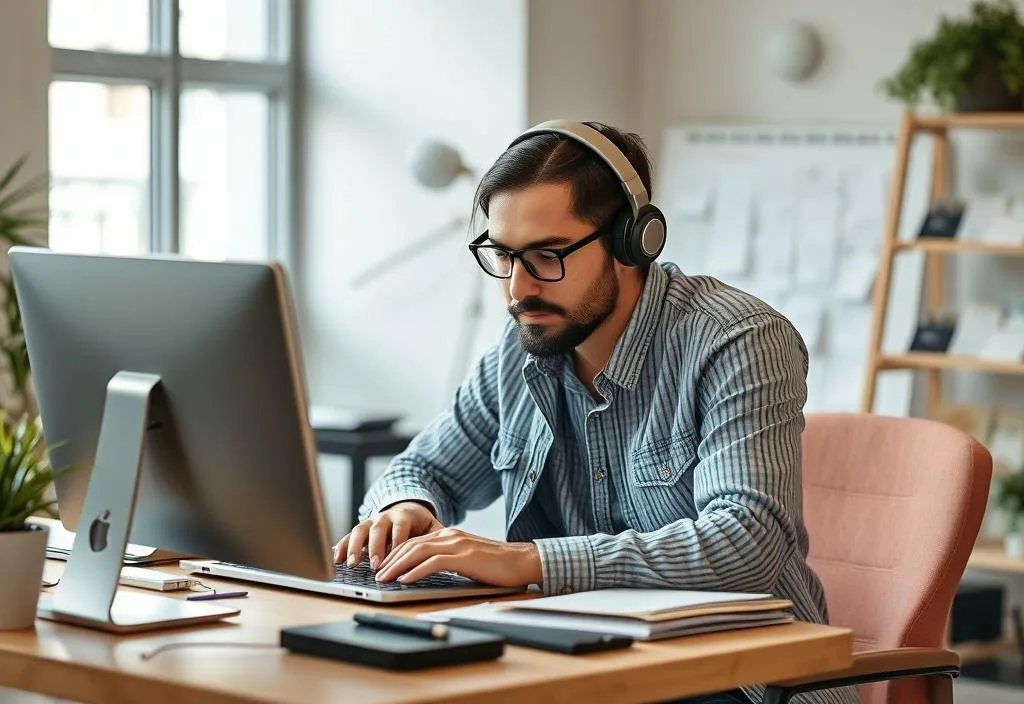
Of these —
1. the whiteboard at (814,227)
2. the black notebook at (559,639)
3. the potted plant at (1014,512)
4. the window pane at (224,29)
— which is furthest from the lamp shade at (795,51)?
the black notebook at (559,639)

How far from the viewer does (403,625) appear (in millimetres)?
1516

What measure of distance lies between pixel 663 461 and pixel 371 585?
0.43m

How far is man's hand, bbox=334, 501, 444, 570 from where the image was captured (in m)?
1.97

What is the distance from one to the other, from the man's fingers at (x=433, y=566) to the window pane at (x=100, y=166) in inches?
111

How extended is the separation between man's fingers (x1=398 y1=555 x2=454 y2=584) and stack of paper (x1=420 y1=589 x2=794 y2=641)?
0.09 metres

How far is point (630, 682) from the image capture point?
1451 millimetres

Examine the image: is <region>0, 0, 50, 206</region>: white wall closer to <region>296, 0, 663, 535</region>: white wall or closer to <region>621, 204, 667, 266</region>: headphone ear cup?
<region>296, 0, 663, 535</region>: white wall

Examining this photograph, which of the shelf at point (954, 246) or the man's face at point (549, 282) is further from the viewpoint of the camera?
the shelf at point (954, 246)

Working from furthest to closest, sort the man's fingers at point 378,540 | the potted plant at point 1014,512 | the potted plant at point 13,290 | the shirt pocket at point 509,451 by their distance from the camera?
1. the potted plant at point 1014,512
2. the potted plant at point 13,290
3. the shirt pocket at point 509,451
4. the man's fingers at point 378,540

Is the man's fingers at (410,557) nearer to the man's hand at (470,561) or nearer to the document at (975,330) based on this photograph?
the man's hand at (470,561)

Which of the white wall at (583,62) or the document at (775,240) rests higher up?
the white wall at (583,62)

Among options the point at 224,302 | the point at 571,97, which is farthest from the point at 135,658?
the point at 571,97

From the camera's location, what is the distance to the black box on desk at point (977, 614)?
13.5ft

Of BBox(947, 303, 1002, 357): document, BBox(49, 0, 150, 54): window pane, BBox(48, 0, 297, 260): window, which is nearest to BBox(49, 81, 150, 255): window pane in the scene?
BBox(48, 0, 297, 260): window
